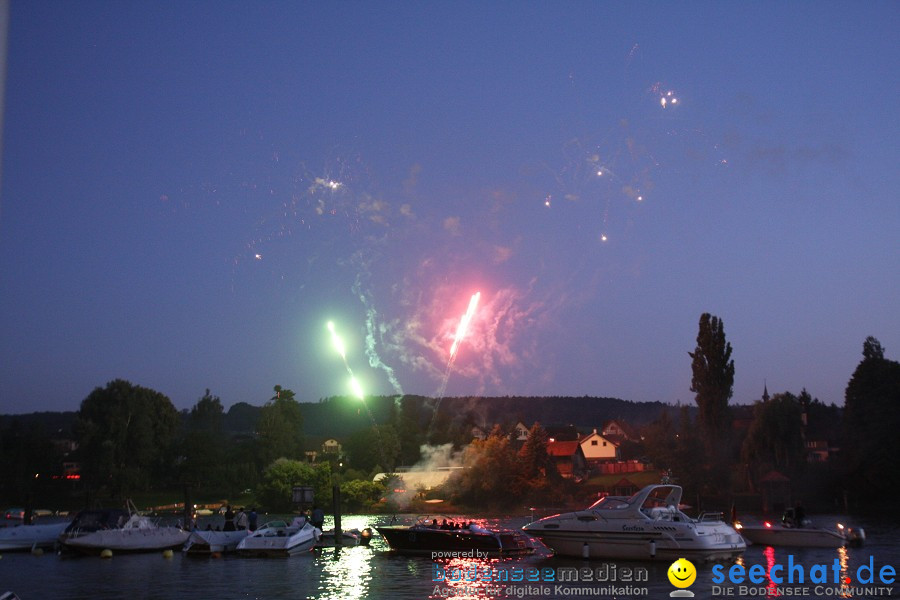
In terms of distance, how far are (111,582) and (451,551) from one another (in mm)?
13554

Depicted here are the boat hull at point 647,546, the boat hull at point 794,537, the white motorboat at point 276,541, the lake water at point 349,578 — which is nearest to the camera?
the lake water at point 349,578

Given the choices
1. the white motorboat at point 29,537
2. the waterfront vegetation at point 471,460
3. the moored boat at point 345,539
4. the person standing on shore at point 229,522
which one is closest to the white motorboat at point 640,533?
the moored boat at point 345,539

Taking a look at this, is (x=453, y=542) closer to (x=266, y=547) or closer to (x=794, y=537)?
(x=266, y=547)

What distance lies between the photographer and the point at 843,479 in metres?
74.5

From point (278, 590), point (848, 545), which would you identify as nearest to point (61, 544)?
point (278, 590)

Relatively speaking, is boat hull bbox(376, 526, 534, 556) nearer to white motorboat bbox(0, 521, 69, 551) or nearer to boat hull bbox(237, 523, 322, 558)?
boat hull bbox(237, 523, 322, 558)

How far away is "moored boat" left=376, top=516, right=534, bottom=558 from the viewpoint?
33844mm

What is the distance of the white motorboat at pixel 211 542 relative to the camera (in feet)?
120

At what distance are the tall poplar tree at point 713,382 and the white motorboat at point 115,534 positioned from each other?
51.6m

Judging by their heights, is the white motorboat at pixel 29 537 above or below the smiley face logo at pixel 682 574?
below

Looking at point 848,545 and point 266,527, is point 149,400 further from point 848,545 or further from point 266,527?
point 848,545

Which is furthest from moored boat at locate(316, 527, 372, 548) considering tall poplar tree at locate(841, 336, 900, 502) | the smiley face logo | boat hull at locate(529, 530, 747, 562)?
tall poplar tree at locate(841, 336, 900, 502)

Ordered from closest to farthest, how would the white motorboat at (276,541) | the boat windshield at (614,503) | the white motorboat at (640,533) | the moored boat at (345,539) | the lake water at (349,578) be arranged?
the lake water at (349,578) → the white motorboat at (640,533) → the boat windshield at (614,503) → the white motorboat at (276,541) → the moored boat at (345,539)

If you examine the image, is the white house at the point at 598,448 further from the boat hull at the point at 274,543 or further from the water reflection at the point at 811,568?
the boat hull at the point at 274,543
